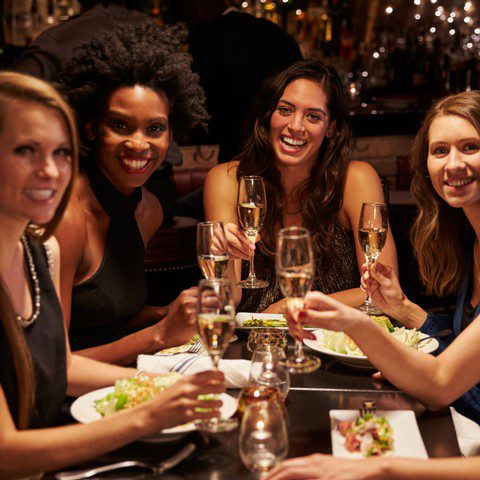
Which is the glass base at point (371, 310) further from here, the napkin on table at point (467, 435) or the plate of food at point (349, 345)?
the napkin on table at point (467, 435)

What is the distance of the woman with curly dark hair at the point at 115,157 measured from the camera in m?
2.59

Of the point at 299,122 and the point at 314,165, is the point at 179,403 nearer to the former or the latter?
the point at 299,122

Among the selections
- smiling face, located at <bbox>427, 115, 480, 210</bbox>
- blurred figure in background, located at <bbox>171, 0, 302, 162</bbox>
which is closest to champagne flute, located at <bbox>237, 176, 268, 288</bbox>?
smiling face, located at <bbox>427, 115, 480, 210</bbox>

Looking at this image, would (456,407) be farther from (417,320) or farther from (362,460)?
(362,460)

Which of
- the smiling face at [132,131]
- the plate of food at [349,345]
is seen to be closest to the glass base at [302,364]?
the plate of food at [349,345]

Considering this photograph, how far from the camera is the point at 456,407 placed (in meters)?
2.23

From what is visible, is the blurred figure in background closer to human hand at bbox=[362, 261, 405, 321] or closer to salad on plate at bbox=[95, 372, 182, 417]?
human hand at bbox=[362, 261, 405, 321]

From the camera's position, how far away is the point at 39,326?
1.81 meters

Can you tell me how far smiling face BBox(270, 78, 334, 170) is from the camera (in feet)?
10.8

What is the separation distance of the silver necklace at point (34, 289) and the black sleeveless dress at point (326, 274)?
1429mm

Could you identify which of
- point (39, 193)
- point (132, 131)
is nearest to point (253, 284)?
point (132, 131)

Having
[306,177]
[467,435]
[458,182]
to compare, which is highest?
[306,177]

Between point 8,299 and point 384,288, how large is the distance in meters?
1.22

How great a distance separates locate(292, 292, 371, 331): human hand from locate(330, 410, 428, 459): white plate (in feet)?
0.63
